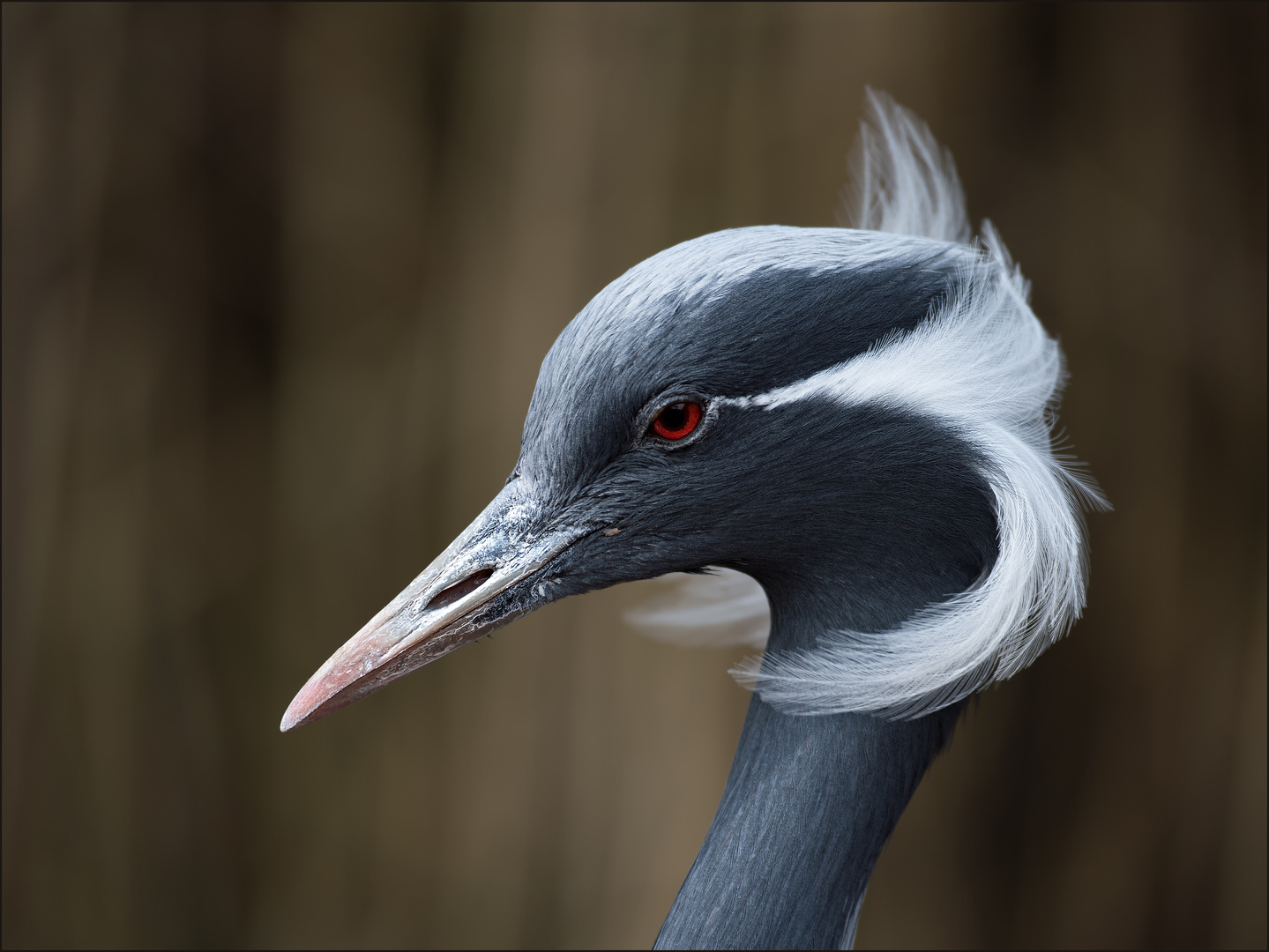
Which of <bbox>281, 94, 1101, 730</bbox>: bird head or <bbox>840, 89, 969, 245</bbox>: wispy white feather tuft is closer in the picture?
<bbox>281, 94, 1101, 730</bbox>: bird head

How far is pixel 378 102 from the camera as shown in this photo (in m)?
2.17

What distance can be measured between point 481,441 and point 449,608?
3.95 ft

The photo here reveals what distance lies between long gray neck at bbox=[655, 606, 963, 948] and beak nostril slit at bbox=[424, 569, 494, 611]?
0.33 m

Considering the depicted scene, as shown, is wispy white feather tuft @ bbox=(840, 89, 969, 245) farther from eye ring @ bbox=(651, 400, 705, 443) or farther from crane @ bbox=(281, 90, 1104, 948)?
eye ring @ bbox=(651, 400, 705, 443)

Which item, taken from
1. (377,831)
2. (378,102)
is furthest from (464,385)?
(377,831)

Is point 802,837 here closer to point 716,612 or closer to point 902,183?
point 716,612

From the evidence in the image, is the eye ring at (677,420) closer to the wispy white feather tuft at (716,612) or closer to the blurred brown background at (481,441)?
the wispy white feather tuft at (716,612)

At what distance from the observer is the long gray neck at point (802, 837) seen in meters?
0.91

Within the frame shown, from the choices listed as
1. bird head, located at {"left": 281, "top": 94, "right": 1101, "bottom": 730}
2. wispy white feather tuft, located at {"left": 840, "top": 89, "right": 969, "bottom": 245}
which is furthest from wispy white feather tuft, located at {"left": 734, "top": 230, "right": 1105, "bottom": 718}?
wispy white feather tuft, located at {"left": 840, "top": 89, "right": 969, "bottom": 245}

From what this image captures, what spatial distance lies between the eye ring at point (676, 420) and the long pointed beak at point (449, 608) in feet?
0.39

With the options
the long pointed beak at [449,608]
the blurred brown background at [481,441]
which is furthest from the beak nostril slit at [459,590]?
the blurred brown background at [481,441]

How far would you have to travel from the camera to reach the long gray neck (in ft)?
2.99

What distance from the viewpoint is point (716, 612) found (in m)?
1.26

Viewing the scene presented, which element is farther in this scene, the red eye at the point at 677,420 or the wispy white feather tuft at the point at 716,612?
the wispy white feather tuft at the point at 716,612
